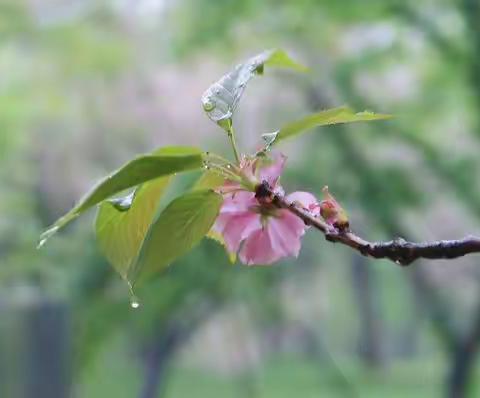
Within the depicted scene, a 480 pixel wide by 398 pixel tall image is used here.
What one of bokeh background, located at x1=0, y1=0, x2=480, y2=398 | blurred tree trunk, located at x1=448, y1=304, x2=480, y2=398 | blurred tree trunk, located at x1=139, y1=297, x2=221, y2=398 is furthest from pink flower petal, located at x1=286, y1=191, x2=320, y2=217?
blurred tree trunk, located at x1=139, y1=297, x2=221, y2=398

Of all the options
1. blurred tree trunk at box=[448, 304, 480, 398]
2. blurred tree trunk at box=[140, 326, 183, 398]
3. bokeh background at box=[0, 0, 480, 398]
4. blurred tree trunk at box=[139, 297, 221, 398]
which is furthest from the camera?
blurred tree trunk at box=[140, 326, 183, 398]

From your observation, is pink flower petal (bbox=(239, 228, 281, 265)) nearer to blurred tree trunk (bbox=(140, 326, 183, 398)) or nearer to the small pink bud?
the small pink bud

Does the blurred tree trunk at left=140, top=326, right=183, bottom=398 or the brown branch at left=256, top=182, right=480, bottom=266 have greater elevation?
the brown branch at left=256, top=182, right=480, bottom=266

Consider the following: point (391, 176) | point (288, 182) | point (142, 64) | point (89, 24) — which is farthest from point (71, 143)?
point (391, 176)

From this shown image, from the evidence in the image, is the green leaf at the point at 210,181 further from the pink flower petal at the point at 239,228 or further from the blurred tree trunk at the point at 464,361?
the blurred tree trunk at the point at 464,361

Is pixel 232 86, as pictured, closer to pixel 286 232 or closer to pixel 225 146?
pixel 286 232
